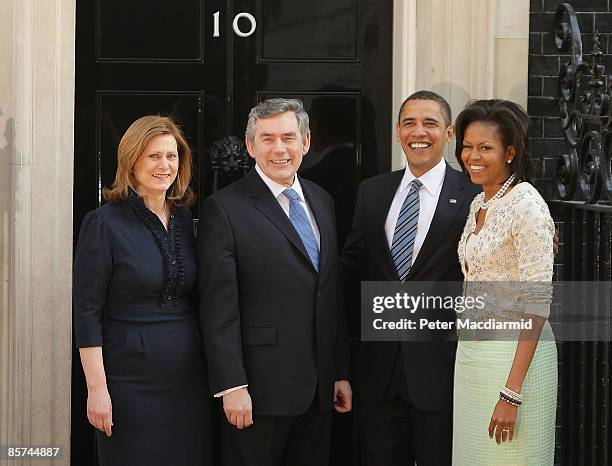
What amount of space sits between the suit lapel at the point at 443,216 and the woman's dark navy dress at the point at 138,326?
985mm

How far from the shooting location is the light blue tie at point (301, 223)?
444 cm

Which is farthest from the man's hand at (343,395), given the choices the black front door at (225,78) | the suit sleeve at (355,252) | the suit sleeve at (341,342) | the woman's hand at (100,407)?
the black front door at (225,78)

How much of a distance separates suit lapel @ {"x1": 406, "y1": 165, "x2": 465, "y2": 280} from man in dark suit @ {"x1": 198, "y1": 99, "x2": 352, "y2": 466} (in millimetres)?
402

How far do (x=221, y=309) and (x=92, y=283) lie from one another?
0.53 m

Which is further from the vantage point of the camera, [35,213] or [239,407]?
[35,213]

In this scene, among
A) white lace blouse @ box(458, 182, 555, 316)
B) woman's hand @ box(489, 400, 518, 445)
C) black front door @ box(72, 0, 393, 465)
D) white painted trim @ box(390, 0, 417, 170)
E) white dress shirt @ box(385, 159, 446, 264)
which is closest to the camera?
white lace blouse @ box(458, 182, 555, 316)

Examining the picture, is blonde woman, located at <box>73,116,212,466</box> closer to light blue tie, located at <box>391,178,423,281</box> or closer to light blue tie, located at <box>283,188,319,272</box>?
light blue tie, located at <box>283,188,319,272</box>

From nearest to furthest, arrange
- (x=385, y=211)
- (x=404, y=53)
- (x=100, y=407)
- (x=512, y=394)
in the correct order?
(x=512, y=394) < (x=100, y=407) < (x=385, y=211) < (x=404, y=53)

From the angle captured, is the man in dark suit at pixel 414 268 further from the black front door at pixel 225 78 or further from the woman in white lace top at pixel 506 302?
the black front door at pixel 225 78

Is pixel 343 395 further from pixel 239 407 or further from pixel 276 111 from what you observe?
pixel 276 111

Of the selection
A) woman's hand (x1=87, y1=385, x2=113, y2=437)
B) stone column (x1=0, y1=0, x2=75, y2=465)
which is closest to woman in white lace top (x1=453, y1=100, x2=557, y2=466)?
woman's hand (x1=87, y1=385, x2=113, y2=437)

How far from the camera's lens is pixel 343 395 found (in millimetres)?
4645

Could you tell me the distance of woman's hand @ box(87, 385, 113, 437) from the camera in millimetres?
4148

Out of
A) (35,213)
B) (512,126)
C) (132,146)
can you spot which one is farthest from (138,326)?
(512,126)
